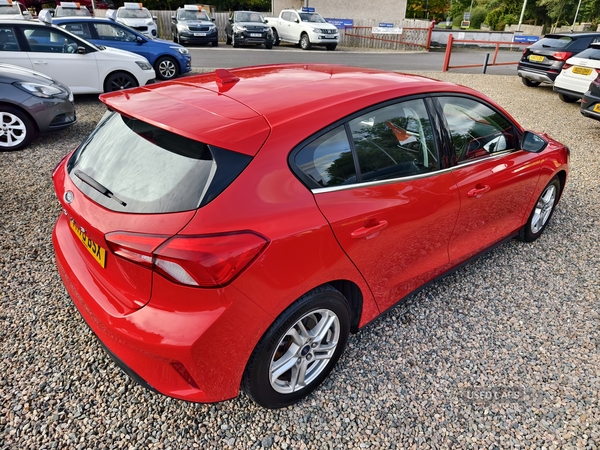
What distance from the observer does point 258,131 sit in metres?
1.90

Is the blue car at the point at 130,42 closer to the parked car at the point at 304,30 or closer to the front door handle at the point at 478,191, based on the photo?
the front door handle at the point at 478,191

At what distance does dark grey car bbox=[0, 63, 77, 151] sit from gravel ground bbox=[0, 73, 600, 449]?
2.80 metres

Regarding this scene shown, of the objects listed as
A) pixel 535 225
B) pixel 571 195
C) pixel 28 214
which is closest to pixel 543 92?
pixel 571 195

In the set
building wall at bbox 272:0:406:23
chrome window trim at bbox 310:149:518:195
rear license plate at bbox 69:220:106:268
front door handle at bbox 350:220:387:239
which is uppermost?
building wall at bbox 272:0:406:23

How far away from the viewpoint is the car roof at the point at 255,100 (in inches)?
74.5

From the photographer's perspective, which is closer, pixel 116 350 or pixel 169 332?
pixel 169 332

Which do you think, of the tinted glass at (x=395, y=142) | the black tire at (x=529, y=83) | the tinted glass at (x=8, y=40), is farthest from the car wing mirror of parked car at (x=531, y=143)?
the black tire at (x=529, y=83)

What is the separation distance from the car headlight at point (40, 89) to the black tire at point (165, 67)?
18.2ft

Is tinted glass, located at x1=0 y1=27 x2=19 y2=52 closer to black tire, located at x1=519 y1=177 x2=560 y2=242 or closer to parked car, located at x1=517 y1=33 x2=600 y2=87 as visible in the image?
black tire, located at x1=519 y1=177 x2=560 y2=242

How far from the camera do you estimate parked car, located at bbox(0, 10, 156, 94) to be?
766 cm

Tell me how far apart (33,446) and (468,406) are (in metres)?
2.25

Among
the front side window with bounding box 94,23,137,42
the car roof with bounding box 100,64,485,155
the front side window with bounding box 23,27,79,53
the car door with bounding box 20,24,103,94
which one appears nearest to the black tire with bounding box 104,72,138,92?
the car door with bounding box 20,24,103,94

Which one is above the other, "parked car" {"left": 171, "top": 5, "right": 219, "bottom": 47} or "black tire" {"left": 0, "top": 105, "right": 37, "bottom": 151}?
"parked car" {"left": 171, "top": 5, "right": 219, "bottom": 47}

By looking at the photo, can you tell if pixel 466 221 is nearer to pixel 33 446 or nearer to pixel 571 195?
pixel 33 446
